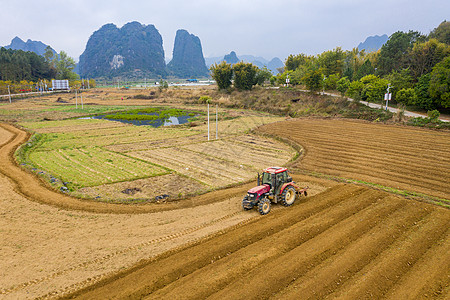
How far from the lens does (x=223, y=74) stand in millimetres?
82625

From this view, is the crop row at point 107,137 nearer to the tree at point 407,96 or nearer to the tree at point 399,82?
the tree at point 407,96

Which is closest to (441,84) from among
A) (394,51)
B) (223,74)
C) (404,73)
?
(404,73)

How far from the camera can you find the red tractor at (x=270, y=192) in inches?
527

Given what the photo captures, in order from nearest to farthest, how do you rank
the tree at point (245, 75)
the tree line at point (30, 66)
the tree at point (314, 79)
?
1. the tree at point (314, 79)
2. the tree at point (245, 75)
3. the tree line at point (30, 66)

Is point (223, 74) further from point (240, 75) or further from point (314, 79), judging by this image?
point (314, 79)

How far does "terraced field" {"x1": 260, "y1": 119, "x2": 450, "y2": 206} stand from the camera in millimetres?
17766

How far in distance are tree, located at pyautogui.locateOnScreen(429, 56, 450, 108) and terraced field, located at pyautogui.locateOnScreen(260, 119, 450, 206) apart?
10.5 meters

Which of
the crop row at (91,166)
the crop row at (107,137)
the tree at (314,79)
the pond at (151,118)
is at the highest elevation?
the tree at (314,79)

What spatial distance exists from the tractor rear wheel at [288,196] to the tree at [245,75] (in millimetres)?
68421

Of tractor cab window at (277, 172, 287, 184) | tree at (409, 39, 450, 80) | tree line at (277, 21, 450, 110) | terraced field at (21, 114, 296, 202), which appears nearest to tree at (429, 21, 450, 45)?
tree line at (277, 21, 450, 110)

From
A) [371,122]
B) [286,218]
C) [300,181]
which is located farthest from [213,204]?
[371,122]

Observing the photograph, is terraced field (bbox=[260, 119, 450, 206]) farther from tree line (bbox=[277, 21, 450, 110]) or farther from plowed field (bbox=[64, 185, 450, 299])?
tree line (bbox=[277, 21, 450, 110])

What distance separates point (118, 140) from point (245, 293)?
28.3 meters

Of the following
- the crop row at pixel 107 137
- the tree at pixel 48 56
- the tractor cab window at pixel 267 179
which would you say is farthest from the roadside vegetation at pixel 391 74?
the tree at pixel 48 56
